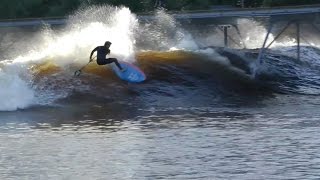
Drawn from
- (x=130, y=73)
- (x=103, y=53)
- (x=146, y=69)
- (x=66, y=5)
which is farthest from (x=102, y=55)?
(x=66, y=5)

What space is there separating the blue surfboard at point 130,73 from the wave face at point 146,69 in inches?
11.2

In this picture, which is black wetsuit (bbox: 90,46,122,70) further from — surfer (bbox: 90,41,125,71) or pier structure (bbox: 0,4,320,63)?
pier structure (bbox: 0,4,320,63)

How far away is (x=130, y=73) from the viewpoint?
1251 inches

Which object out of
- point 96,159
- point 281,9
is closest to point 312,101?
point 281,9

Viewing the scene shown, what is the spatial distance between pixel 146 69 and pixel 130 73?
2232mm

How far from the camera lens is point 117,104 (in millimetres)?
28031

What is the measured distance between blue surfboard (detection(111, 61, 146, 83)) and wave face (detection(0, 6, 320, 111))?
29 centimetres

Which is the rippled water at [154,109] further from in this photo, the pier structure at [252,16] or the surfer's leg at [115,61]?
the pier structure at [252,16]

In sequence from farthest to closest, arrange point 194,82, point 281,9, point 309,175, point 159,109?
1. point 281,9
2. point 194,82
3. point 159,109
4. point 309,175

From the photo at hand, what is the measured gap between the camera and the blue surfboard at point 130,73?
31.6m

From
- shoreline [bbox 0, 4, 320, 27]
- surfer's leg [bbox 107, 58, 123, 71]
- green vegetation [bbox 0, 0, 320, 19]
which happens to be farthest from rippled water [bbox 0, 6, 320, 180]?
green vegetation [bbox 0, 0, 320, 19]

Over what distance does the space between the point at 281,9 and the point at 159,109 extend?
40.9 ft

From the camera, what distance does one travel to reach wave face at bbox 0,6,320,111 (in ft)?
95.4

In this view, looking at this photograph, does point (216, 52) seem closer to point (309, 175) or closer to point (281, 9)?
point (281, 9)
